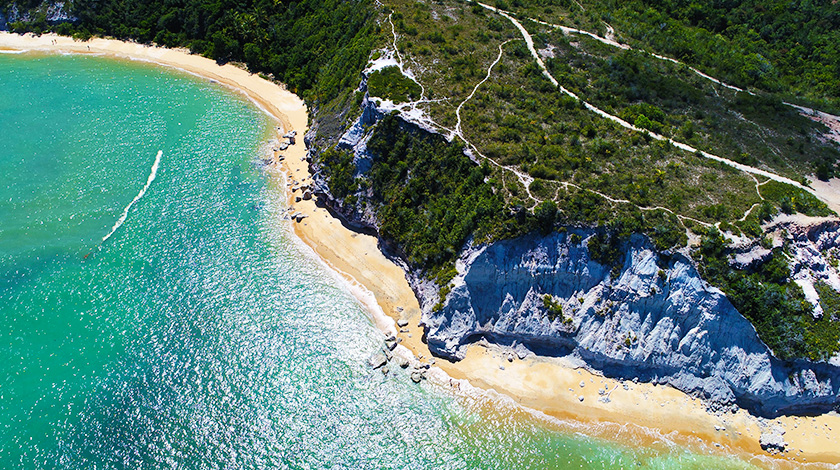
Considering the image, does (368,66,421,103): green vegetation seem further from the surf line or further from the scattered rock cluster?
the surf line

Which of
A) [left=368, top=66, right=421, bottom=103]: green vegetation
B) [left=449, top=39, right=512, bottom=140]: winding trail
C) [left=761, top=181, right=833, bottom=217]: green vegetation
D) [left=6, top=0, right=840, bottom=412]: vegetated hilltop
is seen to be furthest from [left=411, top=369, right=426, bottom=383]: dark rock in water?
[left=761, top=181, right=833, bottom=217]: green vegetation

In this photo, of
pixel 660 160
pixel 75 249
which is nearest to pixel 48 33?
pixel 75 249

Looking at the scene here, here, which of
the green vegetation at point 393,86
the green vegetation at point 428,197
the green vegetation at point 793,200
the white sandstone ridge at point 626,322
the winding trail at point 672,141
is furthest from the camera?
the green vegetation at point 393,86

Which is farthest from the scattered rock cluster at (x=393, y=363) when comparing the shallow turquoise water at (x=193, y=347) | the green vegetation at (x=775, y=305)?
the green vegetation at (x=775, y=305)

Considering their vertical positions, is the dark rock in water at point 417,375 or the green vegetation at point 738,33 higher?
the green vegetation at point 738,33

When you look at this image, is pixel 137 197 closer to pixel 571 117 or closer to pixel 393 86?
pixel 393 86

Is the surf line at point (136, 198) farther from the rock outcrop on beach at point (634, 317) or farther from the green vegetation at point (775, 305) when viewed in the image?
the green vegetation at point (775, 305)
